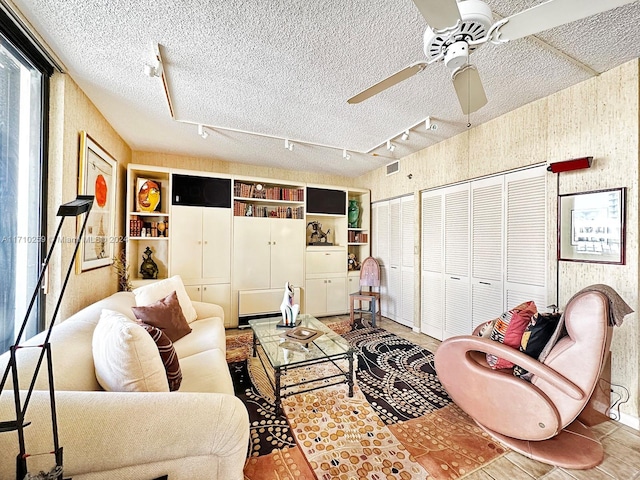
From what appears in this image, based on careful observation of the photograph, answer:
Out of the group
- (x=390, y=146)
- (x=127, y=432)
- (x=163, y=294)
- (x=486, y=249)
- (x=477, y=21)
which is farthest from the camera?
(x=390, y=146)

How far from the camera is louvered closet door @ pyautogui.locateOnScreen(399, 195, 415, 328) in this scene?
374 centimetres

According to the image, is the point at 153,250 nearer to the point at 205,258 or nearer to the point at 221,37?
the point at 205,258

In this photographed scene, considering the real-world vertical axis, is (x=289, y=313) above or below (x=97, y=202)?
below

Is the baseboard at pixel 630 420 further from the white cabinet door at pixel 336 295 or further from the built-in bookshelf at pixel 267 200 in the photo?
the built-in bookshelf at pixel 267 200

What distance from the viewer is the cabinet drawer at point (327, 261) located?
424 centimetres

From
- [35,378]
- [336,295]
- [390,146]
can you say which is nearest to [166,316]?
[35,378]

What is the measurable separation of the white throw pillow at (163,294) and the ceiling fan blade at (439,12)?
265 centimetres

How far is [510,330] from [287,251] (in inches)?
116

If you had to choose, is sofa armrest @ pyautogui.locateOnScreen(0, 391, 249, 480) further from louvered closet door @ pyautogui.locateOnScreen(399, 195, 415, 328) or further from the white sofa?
louvered closet door @ pyautogui.locateOnScreen(399, 195, 415, 328)

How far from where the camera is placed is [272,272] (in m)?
3.96

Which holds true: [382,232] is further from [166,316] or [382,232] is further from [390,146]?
[166,316]

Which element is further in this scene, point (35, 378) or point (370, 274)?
point (370, 274)

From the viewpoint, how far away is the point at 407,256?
3.83 metres

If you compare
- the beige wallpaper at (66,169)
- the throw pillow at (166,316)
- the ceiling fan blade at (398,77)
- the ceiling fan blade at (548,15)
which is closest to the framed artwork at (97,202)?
the beige wallpaper at (66,169)
